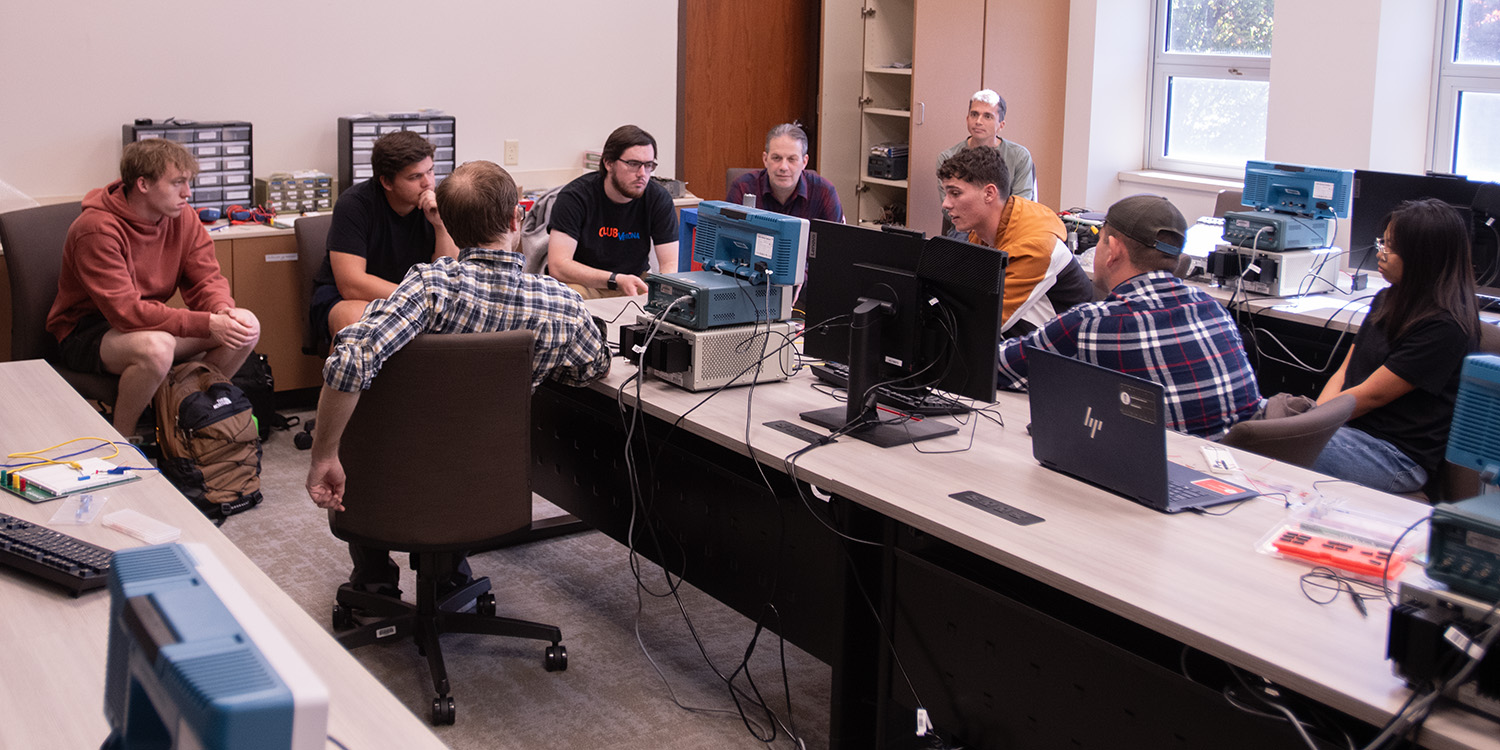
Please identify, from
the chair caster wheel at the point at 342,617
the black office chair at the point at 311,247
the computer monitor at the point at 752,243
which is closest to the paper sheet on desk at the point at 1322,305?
the computer monitor at the point at 752,243

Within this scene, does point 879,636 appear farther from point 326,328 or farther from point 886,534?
point 326,328

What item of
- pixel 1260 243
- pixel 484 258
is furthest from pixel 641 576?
pixel 1260 243

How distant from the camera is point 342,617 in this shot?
10.6 ft

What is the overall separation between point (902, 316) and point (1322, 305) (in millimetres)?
2332

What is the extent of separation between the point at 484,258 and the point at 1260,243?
9.52ft

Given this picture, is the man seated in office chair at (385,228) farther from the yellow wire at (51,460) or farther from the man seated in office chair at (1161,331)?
the man seated in office chair at (1161,331)

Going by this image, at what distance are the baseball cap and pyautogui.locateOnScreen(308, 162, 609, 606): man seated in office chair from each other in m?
1.23

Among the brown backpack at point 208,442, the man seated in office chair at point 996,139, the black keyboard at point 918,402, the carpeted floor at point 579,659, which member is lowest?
the carpeted floor at point 579,659

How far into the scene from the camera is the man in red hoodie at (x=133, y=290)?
3955mm

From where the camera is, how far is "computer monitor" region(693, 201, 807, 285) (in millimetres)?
3018

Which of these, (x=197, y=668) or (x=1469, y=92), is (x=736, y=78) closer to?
(x=1469, y=92)

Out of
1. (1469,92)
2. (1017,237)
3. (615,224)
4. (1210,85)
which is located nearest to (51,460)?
(615,224)

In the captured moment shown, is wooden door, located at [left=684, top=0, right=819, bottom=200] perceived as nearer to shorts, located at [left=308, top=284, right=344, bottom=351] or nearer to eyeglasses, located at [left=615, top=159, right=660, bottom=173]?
eyeglasses, located at [left=615, top=159, right=660, bottom=173]

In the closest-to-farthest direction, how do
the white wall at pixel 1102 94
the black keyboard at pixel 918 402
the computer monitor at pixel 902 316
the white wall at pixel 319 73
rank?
the computer monitor at pixel 902 316 < the black keyboard at pixel 918 402 < the white wall at pixel 319 73 < the white wall at pixel 1102 94
